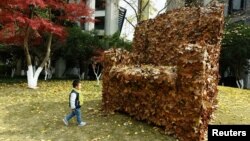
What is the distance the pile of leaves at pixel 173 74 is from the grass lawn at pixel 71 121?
0.38 meters

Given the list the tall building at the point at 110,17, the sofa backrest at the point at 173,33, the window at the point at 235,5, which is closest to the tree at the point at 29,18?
the sofa backrest at the point at 173,33

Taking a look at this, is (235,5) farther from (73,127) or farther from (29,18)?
(73,127)

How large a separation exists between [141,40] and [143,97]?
181 inches

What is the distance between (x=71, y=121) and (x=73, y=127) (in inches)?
23.8

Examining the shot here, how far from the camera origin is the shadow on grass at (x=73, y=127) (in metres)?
8.88

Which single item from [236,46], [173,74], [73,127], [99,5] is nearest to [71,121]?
[73,127]

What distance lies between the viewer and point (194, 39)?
37.0ft

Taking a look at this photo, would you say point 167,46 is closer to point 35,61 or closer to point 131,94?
point 131,94

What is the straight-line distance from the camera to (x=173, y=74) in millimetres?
8516

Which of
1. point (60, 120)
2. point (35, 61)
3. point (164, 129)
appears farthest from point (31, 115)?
point (35, 61)

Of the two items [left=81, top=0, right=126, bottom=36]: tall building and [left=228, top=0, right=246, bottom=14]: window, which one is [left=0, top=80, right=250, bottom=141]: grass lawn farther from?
[left=228, top=0, right=246, bottom=14]: window

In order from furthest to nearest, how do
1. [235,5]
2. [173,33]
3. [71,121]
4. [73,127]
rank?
1. [235,5]
2. [173,33]
3. [71,121]
4. [73,127]

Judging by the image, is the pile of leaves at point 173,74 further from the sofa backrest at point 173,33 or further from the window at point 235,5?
the window at point 235,5

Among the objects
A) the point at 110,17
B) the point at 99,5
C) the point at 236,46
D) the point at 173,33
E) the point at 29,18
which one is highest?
the point at 99,5
